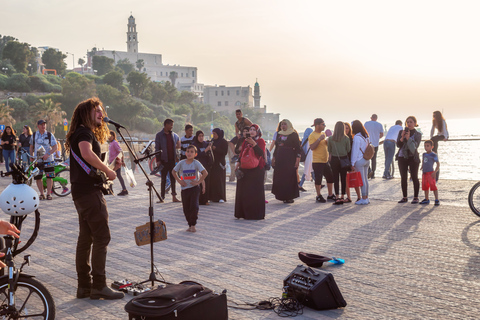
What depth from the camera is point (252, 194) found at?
959 centimetres

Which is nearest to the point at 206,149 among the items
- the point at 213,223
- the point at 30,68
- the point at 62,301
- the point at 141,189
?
the point at 213,223

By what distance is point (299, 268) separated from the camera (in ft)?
16.7

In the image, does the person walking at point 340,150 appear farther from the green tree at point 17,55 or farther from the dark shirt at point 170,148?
the green tree at point 17,55

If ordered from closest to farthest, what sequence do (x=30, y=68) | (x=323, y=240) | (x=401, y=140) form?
(x=323, y=240) → (x=401, y=140) → (x=30, y=68)

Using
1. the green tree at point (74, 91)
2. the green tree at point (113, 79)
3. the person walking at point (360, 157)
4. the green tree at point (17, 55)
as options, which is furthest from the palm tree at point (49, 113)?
the person walking at point (360, 157)

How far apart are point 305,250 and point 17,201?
4.03 meters

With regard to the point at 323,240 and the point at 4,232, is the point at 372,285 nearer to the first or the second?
the point at 323,240

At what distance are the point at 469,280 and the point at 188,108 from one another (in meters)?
130

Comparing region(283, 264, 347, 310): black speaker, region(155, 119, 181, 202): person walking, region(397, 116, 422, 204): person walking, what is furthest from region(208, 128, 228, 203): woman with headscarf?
region(283, 264, 347, 310): black speaker

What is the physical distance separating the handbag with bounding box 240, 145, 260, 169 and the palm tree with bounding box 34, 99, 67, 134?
7771cm

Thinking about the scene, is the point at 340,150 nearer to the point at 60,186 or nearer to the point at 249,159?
the point at 249,159

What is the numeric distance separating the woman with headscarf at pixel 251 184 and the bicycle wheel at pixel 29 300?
6.02 m

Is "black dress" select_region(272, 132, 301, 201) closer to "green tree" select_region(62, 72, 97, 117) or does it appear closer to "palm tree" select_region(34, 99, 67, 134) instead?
"palm tree" select_region(34, 99, 67, 134)

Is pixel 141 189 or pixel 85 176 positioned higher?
pixel 85 176
